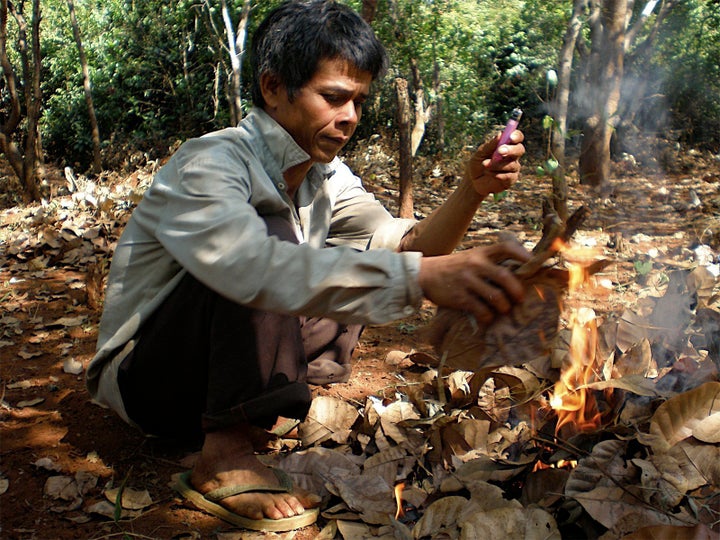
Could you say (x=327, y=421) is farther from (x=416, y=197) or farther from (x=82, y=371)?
(x=416, y=197)

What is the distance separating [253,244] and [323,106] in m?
0.68

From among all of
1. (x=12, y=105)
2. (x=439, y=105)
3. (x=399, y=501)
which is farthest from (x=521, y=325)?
(x=439, y=105)

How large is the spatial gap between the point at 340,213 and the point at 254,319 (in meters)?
0.83

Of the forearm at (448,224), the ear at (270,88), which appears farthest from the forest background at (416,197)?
the ear at (270,88)

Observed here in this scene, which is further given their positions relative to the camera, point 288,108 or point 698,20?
point 698,20

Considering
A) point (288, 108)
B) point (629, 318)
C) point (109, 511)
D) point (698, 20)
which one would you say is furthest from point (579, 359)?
point (698, 20)

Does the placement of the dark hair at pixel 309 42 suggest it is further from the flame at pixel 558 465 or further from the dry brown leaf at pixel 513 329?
the flame at pixel 558 465

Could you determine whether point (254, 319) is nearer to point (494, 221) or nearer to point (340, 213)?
point (340, 213)

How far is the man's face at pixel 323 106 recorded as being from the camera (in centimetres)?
204

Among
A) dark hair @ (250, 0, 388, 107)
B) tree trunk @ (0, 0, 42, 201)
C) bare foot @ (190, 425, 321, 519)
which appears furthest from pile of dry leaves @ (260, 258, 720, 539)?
tree trunk @ (0, 0, 42, 201)

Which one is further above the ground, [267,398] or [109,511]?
[267,398]

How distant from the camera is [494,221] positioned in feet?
19.1

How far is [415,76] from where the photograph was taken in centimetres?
892

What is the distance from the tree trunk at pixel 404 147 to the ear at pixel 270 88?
9.88 ft
